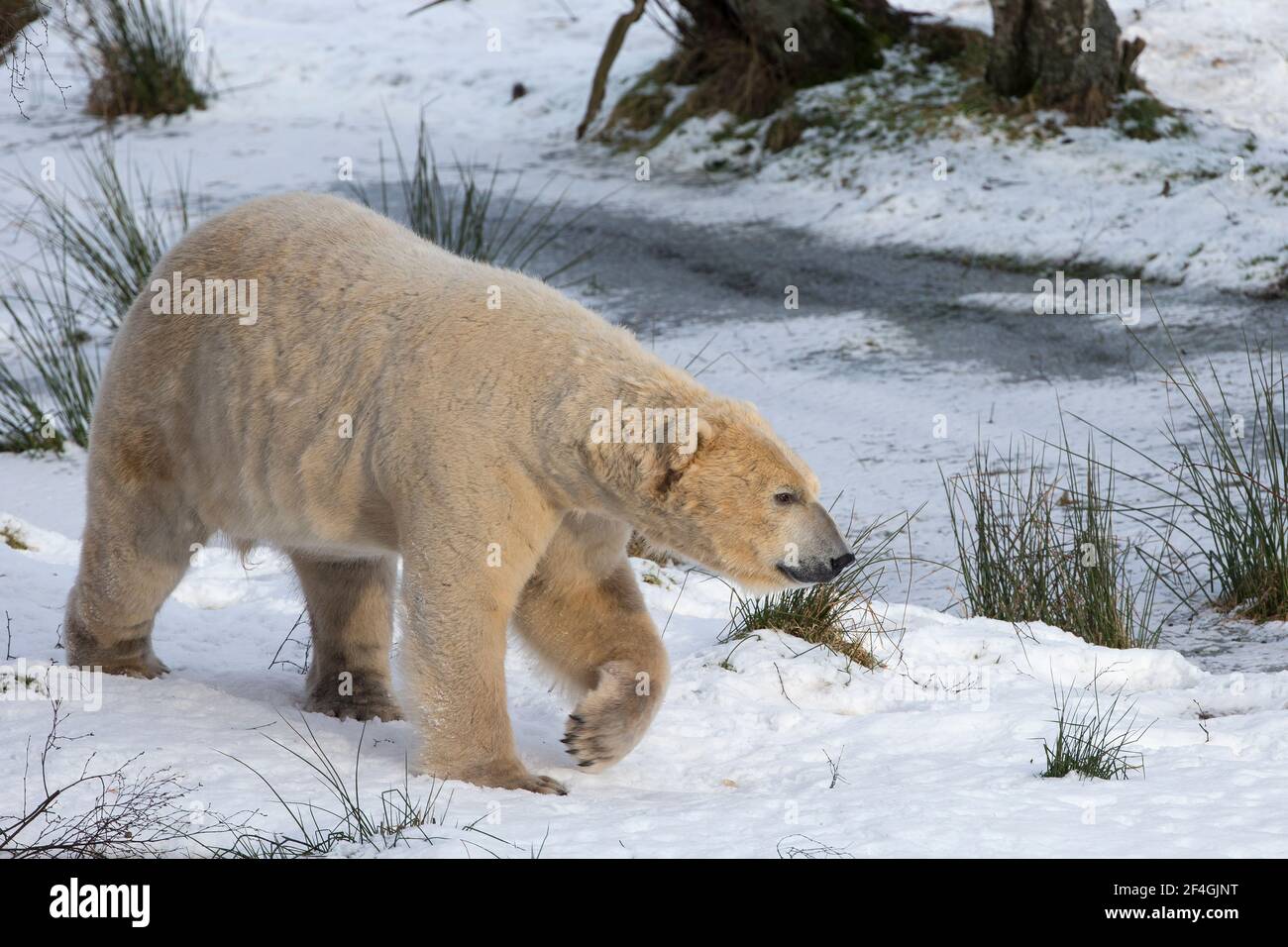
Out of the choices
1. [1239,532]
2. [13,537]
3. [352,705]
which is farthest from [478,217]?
[1239,532]

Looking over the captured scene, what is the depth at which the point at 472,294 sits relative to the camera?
4238 mm

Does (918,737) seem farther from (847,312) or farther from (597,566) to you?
(847,312)

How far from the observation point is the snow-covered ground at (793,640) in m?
3.84

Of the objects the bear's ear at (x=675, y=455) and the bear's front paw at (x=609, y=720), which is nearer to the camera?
the bear's ear at (x=675, y=455)

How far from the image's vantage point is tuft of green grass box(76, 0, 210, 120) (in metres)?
14.6

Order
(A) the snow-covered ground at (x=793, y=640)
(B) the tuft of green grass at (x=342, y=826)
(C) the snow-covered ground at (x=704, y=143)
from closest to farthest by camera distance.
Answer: (B) the tuft of green grass at (x=342, y=826) < (A) the snow-covered ground at (x=793, y=640) < (C) the snow-covered ground at (x=704, y=143)

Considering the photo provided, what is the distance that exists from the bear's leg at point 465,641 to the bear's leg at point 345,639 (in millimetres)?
902

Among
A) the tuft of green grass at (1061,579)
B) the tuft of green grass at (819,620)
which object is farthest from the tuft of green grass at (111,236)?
the tuft of green grass at (1061,579)

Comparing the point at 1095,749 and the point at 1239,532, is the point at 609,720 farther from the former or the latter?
the point at 1239,532

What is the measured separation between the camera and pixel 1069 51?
1171cm

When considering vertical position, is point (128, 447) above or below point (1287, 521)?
above

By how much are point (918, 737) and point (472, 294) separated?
1.94 metres

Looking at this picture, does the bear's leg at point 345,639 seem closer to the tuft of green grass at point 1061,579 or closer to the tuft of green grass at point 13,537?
the tuft of green grass at point 1061,579
